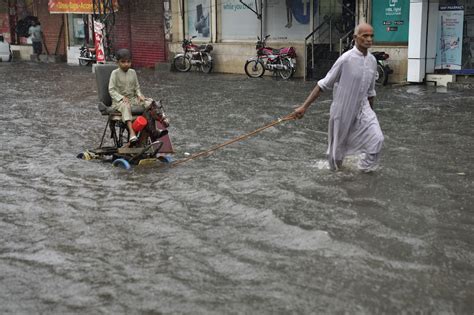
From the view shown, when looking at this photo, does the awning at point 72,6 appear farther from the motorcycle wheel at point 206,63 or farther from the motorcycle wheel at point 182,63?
the motorcycle wheel at point 206,63

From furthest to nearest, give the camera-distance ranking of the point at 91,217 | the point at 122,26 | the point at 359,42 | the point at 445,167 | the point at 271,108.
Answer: the point at 122,26 < the point at 271,108 < the point at 445,167 < the point at 359,42 < the point at 91,217

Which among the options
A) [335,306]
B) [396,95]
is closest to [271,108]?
[396,95]

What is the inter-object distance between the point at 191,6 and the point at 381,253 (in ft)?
65.4

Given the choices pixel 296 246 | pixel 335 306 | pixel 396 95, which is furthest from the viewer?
pixel 396 95

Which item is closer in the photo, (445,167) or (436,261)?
(436,261)

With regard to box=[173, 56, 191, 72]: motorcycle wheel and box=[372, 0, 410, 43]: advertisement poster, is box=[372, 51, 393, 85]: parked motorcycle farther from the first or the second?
box=[173, 56, 191, 72]: motorcycle wheel

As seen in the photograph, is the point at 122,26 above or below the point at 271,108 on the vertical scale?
above

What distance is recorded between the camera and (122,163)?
7.78 m

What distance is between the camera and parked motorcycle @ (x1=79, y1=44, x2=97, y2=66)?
27312 mm

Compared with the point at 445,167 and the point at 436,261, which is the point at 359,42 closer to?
the point at 445,167

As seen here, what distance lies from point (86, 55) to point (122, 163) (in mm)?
20790

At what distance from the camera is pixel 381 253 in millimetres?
4688

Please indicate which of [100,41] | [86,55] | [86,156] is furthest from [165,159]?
[86,55]

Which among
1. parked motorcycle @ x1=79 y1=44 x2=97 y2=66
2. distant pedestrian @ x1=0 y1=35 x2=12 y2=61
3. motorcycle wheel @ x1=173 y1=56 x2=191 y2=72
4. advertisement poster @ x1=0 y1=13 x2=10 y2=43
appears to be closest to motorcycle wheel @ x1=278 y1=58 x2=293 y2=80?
motorcycle wheel @ x1=173 y1=56 x2=191 y2=72
